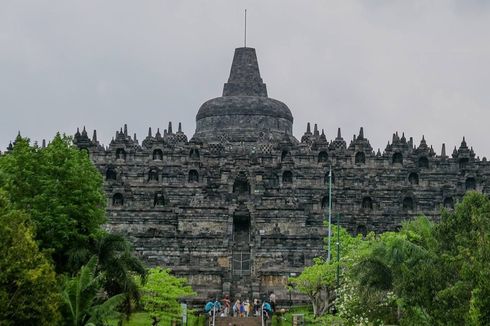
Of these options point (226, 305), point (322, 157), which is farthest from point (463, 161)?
point (226, 305)

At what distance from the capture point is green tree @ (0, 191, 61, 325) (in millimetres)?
33781

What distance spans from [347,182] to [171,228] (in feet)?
60.6

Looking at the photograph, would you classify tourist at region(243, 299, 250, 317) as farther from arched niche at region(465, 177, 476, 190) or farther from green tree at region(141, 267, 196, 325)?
arched niche at region(465, 177, 476, 190)

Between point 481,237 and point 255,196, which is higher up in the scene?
point 255,196

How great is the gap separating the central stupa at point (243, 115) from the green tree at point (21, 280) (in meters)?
63.4

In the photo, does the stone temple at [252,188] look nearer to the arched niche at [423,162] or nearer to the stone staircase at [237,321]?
the arched niche at [423,162]

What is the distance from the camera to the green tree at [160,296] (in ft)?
174

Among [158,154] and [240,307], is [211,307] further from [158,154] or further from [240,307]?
[158,154]

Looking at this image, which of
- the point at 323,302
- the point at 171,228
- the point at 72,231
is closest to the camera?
the point at 72,231

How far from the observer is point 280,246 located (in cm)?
7381

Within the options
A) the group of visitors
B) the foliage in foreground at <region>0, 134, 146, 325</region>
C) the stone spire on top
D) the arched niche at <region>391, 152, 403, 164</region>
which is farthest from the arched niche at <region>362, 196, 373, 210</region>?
the foliage in foreground at <region>0, 134, 146, 325</region>

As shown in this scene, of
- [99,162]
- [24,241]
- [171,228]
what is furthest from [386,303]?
[99,162]

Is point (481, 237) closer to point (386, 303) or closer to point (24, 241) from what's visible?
point (386, 303)

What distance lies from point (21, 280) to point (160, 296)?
20200 millimetres
